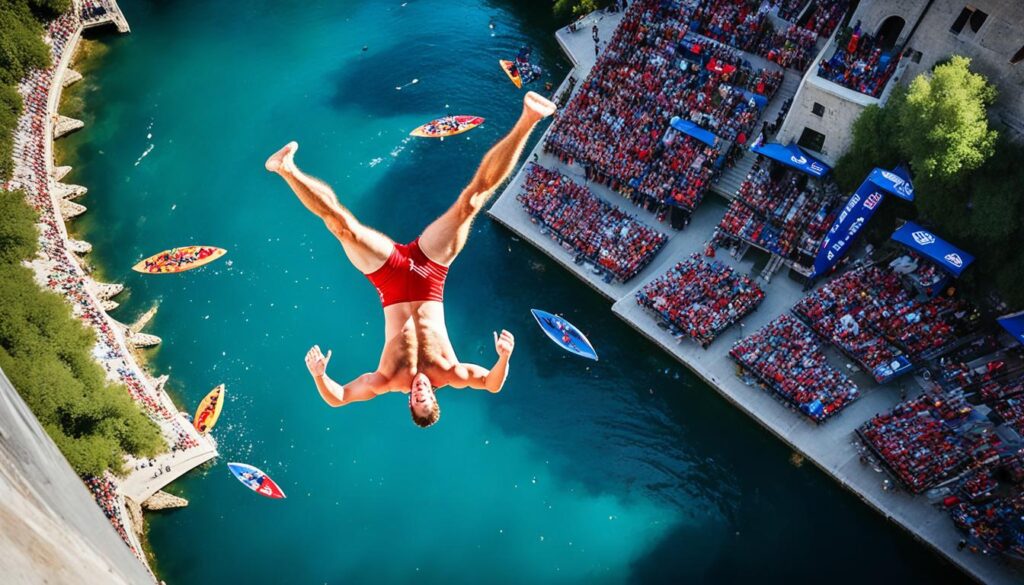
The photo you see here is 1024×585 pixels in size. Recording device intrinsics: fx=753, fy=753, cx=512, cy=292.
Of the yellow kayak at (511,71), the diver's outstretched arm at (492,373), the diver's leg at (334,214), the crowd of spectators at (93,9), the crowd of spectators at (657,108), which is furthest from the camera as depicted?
the crowd of spectators at (93,9)

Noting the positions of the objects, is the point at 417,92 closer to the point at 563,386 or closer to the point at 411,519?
the point at 563,386

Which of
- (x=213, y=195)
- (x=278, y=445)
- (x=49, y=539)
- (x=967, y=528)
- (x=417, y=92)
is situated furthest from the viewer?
(x=417, y=92)

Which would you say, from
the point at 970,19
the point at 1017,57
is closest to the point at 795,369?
the point at 1017,57

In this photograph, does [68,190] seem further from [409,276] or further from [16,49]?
[409,276]

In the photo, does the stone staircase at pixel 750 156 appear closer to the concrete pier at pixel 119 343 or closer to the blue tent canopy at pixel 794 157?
the blue tent canopy at pixel 794 157

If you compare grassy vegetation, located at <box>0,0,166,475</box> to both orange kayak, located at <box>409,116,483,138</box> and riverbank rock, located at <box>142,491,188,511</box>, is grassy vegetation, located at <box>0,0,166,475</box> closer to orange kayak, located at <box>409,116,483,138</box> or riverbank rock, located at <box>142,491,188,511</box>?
riverbank rock, located at <box>142,491,188,511</box>

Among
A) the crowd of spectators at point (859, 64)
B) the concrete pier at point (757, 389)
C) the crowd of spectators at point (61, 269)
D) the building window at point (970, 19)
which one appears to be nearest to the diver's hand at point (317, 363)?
the crowd of spectators at point (61, 269)

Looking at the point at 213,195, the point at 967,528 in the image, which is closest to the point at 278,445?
the point at 213,195
